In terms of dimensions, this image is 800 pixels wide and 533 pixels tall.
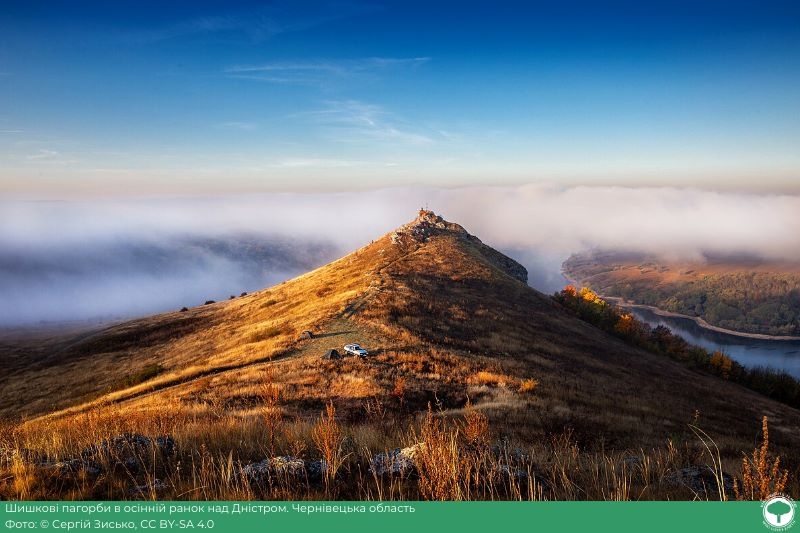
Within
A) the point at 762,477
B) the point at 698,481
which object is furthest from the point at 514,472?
the point at 698,481

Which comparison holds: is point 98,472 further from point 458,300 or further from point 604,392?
point 458,300

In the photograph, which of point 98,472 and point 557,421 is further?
point 557,421

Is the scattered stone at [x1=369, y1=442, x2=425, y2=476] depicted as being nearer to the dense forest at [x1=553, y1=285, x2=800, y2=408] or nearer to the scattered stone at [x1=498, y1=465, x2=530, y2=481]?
the scattered stone at [x1=498, y1=465, x2=530, y2=481]

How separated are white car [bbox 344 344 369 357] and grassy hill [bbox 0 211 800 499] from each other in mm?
925

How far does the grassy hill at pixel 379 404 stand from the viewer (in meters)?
6.14

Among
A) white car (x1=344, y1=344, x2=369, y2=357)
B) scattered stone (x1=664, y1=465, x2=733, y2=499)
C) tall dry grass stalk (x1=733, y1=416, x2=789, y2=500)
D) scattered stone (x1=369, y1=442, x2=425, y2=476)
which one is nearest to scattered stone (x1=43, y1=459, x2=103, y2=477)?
scattered stone (x1=369, y1=442, x2=425, y2=476)

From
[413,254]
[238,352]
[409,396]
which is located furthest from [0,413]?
[413,254]

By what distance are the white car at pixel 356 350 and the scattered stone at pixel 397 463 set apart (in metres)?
20.8

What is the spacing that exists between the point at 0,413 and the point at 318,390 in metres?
37.9

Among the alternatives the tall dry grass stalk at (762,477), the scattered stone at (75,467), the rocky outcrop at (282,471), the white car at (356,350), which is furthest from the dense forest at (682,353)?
the scattered stone at (75,467)

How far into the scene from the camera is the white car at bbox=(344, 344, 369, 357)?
27.5 meters

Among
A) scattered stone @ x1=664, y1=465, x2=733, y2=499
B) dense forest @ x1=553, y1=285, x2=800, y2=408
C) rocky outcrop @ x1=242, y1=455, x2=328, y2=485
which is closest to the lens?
rocky outcrop @ x1=242, y1=455, x2=328, y2=485

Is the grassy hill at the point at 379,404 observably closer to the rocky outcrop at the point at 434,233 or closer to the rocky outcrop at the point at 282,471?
the rocky outcrop at the point at 282,471

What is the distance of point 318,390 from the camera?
20484mm
